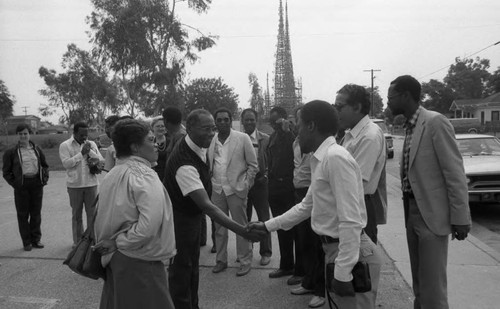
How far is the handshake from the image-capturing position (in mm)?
3369

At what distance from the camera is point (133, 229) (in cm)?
265

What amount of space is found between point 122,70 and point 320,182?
25.2 metres

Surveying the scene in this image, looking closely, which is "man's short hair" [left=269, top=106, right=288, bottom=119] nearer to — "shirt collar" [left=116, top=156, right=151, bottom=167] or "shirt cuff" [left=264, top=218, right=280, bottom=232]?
"shirt cuff" [left=264, top=218, right=280, bottom=232]

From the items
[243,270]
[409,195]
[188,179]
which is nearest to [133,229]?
[188,179]

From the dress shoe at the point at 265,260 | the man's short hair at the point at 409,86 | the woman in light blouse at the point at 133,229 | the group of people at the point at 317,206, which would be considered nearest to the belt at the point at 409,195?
the group of people at the point at 317,206

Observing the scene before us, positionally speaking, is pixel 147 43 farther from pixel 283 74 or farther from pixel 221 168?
pixel 283 74

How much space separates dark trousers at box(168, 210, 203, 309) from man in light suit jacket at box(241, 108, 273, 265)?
6.86ft

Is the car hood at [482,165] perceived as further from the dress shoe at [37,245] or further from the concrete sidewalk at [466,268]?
the dress shoe at [37,245]

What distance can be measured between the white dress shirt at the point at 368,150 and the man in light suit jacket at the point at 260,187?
2496mm

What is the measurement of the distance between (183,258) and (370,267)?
5.27 feet

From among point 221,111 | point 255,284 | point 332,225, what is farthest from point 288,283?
point 332,225

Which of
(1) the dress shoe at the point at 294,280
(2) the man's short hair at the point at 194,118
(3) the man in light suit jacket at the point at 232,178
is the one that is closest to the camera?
(2) the man's short hair at the point at 194,118

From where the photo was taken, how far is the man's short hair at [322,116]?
260 cm

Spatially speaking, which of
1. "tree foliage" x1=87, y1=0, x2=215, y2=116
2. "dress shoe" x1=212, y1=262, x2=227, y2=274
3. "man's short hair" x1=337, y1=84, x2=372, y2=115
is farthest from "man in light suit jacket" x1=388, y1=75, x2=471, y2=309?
"tree foliage" x1=87, y1=0, x2=215, y2=116
